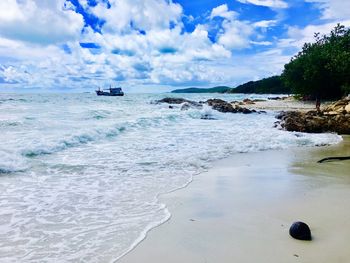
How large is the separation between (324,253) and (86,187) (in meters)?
4.73

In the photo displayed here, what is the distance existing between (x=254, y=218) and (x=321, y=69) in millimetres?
40812

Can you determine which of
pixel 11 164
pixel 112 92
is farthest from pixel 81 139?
pixel 112 92

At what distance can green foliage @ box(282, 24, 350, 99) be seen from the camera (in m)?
38.4

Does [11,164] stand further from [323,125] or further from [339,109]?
[339,109]

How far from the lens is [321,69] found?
4216 cm

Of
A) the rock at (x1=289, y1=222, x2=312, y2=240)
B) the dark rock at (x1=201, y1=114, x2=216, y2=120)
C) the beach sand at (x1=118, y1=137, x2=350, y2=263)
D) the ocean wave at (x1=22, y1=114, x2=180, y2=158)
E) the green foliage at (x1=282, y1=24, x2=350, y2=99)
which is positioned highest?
the green foliage at (x1=282, y1=24, x2=350, y2=99)

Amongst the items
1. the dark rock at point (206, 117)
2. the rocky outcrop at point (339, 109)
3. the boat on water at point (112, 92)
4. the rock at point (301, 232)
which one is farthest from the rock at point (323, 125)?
the boat on water at point (112, 92)

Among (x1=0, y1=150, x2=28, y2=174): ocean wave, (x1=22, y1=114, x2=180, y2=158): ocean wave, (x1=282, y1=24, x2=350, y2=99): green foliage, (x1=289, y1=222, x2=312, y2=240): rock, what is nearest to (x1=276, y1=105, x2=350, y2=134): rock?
(x1=22, y1=114, x2=180, y2=158): ocean wave

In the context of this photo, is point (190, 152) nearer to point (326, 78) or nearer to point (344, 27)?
point (326, 78)

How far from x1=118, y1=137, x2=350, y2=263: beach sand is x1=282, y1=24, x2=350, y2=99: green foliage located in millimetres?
30610

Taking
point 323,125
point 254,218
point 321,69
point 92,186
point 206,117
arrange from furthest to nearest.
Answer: point 321,69
point 206,117
point 323,125
point 92,186
point 254,218

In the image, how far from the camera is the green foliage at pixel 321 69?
38.4 meters

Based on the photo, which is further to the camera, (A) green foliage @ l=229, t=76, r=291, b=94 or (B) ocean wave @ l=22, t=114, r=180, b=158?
(A) green foliage @ l=229, t=76, r=291, b=94

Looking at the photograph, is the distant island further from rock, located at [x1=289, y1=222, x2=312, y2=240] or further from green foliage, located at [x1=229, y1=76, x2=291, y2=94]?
rock, located at [x1=289, y1=222, x2=312, y2=240]
